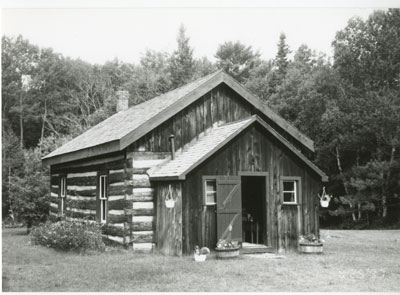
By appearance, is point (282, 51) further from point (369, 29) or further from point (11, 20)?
point (11, 20)

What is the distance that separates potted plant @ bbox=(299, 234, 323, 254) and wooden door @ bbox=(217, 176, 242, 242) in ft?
7.18

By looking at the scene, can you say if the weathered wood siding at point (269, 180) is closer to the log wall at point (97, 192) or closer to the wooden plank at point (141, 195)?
the wooden plank at point (141, 195)

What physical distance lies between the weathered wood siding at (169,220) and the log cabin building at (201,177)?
0.10ft

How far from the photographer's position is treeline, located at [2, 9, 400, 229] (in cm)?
2929

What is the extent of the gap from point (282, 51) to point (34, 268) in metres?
40.1

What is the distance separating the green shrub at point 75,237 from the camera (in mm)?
15273

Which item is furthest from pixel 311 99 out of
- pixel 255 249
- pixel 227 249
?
pixel 227 249

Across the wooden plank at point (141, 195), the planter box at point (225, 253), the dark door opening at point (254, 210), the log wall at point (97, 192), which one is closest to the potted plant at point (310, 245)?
the dark door opening at point (254, 210)

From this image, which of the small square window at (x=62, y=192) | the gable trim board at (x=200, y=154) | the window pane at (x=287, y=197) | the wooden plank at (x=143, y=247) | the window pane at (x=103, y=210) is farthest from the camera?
the small square window at (x=62, y=192)

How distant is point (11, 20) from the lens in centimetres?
1256

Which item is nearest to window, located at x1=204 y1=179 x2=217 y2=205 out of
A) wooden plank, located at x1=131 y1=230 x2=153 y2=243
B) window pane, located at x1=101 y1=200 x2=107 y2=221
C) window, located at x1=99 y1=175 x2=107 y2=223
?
wooden plank, located at x1=131 y1=230 x2=153 y2=243

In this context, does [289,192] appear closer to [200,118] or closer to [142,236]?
[200,118]

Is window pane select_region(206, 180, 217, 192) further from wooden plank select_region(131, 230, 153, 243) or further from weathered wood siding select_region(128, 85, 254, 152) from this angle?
wooden plank select_region(131, 230, 153, 243)

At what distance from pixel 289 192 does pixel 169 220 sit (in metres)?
4.22
